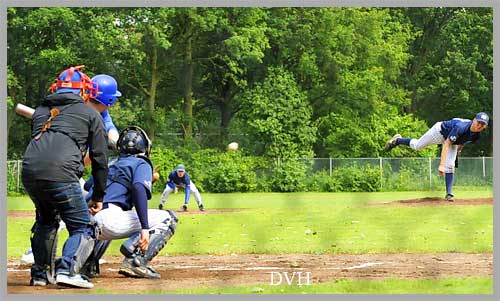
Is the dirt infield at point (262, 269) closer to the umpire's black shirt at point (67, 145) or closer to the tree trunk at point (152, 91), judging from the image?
the umpire's black shirt at point (67, 145)

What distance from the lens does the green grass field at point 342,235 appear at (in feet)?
25.1

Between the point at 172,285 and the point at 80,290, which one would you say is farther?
the point at 172,285

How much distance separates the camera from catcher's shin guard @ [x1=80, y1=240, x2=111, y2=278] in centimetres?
818

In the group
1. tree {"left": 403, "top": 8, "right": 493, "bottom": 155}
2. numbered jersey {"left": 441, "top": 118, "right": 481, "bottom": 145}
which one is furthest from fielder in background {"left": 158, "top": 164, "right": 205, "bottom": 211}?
tree {"left": 403, "top": 8, "right": 493, "bottom": 155}

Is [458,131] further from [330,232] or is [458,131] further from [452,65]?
[452,65]

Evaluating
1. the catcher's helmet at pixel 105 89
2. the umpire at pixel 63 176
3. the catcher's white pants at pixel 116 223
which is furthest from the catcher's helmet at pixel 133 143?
the umpire at pixel 63 176

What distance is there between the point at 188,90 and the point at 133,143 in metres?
31.8

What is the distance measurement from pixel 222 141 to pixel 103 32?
23.6ft

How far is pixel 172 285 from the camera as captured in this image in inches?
304

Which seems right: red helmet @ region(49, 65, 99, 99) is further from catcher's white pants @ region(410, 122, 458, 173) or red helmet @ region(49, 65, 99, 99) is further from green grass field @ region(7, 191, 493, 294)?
catcher's white pants @ region(410, 122, 458, 173)

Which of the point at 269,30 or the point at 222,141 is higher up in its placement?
the point at 269,30

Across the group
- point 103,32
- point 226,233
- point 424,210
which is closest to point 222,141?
point 103,32

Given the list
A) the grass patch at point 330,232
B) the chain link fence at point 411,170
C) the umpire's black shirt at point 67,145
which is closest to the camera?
the umpire's black shirt at point 67,145

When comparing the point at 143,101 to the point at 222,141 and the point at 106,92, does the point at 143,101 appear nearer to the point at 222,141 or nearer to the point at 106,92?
the point at 222,141
